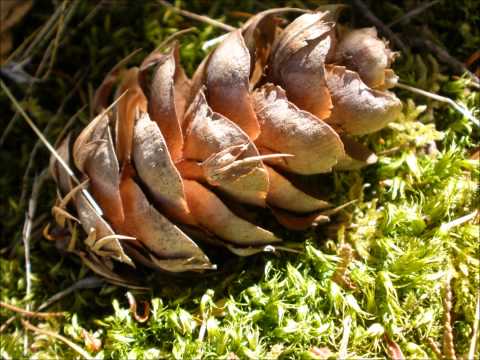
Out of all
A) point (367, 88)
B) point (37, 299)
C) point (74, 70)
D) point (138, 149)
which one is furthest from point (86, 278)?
point (367, 88)

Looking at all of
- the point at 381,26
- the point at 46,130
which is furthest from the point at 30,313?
the point at 381,26

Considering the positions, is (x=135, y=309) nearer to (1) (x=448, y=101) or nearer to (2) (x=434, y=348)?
(2) (x=434, y=348)

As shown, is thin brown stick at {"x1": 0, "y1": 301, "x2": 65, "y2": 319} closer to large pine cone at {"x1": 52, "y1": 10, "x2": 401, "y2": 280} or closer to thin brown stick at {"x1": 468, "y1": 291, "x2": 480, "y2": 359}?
large pine cone at {"x1": 52, "y1": 10, "x2": 401, "y2": 280}

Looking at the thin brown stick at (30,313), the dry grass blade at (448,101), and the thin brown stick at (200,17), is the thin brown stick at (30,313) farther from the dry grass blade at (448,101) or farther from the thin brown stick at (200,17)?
the dry grass blade at (448,101)

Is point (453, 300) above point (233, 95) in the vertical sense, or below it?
below

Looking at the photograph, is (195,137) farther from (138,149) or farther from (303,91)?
(303,91)

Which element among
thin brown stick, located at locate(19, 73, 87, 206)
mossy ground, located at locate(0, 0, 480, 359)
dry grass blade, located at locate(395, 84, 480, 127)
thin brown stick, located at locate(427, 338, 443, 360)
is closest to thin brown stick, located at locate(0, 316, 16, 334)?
mossy ground, located at locate(0, 0, 480, 359)

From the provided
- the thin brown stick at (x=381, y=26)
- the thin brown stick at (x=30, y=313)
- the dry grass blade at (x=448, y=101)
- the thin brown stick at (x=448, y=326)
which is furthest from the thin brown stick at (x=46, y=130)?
the thin brown stick at (x=448, y=326)
